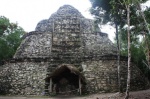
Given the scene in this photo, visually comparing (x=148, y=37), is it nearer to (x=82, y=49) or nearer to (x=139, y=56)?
(x=82, y=49)

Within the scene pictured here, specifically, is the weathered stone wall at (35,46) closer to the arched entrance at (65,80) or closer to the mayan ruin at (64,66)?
the mayan ruin at (64,66)

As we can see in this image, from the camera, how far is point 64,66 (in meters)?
12.5

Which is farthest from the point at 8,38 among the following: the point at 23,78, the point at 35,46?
the point at 23,78

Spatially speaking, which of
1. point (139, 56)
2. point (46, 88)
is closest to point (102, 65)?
point (46, 88)

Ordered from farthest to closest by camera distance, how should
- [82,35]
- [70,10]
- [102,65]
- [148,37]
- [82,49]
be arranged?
[70,10]
[82,35]
[82,49]
[102,65]
[148,37]

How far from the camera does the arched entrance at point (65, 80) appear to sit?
1248 centimetres

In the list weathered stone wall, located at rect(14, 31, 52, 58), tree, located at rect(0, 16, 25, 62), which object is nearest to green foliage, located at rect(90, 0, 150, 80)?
weathered stone wall, located at rect(14, 31, 52, 58)

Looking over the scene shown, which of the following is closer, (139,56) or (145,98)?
(145,98)

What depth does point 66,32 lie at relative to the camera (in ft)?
56.5

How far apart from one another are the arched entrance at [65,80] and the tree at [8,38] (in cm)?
962

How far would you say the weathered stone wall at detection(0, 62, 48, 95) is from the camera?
12.7 metres

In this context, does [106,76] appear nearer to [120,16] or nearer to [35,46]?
[120,16]

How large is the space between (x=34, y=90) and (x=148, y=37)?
735 centimetres

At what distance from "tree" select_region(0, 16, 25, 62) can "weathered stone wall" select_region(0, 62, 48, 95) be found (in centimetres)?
704
